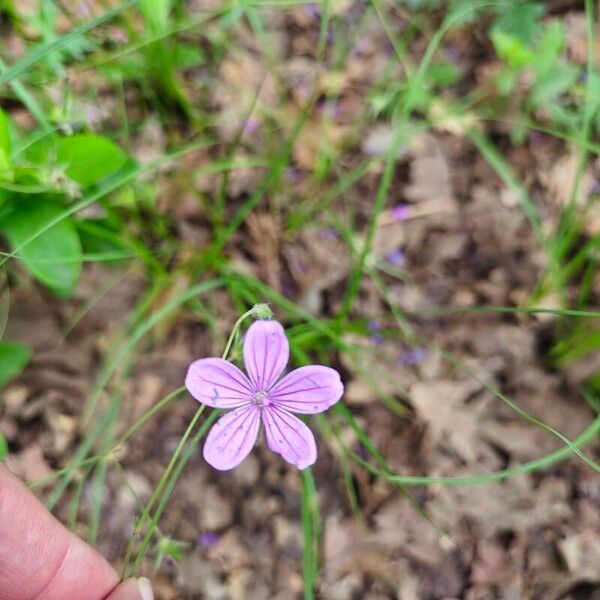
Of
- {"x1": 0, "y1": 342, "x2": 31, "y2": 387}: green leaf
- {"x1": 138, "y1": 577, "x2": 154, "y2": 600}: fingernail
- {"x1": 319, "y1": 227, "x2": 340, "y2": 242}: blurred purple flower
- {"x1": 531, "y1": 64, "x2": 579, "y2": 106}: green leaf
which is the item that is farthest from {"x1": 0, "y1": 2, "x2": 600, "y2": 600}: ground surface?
{"x1": 138, "y1": 577, "x2": 154, "y2": 600}: fingernail

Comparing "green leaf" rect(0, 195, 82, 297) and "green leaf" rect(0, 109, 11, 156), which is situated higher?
"green leaf" rect(0, 109, 11, 156)

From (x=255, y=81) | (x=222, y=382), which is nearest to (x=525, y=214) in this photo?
(x=255, y=81)

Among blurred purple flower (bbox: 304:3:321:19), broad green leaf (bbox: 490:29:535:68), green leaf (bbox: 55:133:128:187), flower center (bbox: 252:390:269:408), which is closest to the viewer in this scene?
flower center (bbox: 252:390:269:408)

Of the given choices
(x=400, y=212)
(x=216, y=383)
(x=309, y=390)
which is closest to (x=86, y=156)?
(x=216, y=383)

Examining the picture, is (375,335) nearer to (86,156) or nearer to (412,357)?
(412,357)

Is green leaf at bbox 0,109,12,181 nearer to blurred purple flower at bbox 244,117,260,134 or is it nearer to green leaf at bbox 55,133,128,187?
green leaf at bbox 55,133,128,187

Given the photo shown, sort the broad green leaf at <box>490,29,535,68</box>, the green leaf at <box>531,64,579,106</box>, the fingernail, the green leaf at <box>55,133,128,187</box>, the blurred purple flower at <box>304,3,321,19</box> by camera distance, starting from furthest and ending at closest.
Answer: the blurred purple flower at <box>304,3,321,19</box> < the green leaf at <box>531,64,579,106</box> < the broad green leaf at <box>490,29,535,68</box> < the green leaf at <box>55,133,128,187</box> < the fingernail

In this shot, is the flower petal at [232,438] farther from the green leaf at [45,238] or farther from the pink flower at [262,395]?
the green leaf at [45,238]
